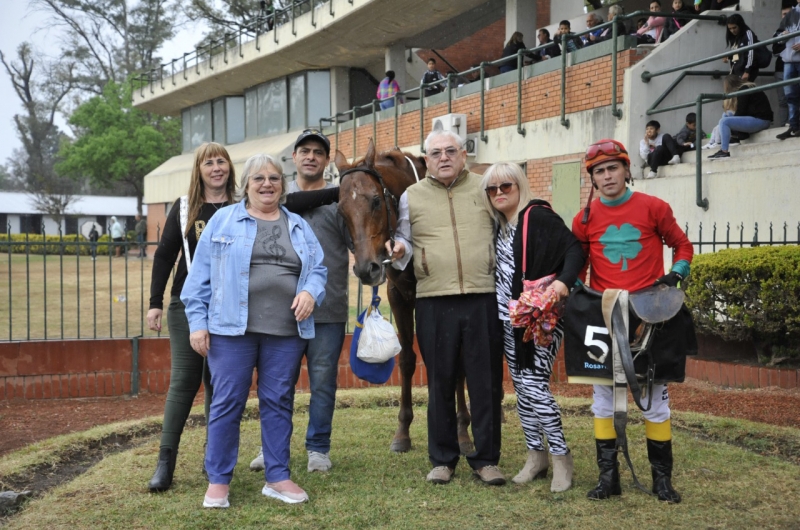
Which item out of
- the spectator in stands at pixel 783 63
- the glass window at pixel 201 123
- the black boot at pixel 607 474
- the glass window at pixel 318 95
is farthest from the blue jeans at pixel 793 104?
the glass window at pixel 201 123

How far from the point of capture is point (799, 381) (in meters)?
7.72

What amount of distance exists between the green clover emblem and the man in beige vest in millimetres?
676

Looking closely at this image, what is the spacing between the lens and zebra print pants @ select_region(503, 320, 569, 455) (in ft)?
15.1

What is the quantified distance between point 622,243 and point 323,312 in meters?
1.89

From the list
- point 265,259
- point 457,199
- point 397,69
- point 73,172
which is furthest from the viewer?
point 73,172

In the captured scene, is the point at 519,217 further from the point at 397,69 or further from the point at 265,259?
the point at 397,69

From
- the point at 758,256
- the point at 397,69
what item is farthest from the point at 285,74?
the point at 758,256

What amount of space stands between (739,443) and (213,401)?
3.84 metres

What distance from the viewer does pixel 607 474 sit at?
14.6 ft

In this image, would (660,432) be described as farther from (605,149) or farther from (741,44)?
(741,44)

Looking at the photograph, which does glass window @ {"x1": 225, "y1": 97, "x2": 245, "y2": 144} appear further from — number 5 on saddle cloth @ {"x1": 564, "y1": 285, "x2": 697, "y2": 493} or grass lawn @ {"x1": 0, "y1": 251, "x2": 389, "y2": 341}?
number 5 on saddle cloth @ {"x1": 564, "y1": 285, "x2": 697, "y2": 493}

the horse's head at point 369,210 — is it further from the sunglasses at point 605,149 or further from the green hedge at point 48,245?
the green hedge at point 48,245

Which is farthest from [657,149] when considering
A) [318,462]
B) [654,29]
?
[318,462]

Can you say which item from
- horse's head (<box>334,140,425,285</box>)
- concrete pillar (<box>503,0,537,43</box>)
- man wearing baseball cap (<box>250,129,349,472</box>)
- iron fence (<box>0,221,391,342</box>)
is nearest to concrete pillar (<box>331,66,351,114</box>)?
iron fence (<box>0,221,391,342</box>)
